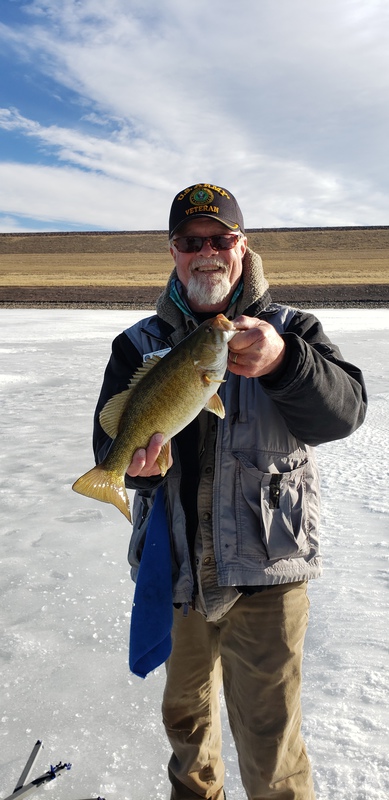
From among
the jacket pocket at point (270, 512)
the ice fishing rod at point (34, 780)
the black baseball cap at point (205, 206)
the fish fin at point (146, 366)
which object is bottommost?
the ice fishing rod at point (34, 780)

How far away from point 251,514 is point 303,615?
0.43 metres

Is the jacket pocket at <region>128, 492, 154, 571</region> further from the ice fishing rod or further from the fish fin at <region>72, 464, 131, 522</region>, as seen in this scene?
the ice fishing rod

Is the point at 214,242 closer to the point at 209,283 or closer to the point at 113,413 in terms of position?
the point at 209,283

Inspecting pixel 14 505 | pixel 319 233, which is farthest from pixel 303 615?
pixel 319 233

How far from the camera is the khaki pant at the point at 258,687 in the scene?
2.10 meters

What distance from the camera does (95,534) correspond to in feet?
14.9

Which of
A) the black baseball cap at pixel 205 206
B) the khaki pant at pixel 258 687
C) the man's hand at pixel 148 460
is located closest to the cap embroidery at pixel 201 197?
the black baseball cap at pixel 205 206

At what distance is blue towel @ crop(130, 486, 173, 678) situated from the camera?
2240mm

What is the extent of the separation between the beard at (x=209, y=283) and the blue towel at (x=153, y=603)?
2.87 feet

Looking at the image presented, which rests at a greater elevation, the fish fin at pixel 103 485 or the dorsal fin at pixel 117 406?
the dorsal fin at pixel 117 406

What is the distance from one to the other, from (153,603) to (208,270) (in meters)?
1.29

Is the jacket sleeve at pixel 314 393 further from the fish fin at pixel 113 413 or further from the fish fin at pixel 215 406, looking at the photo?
the fish fin at pixel 113 413

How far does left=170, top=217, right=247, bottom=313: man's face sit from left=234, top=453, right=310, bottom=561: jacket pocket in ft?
2.06

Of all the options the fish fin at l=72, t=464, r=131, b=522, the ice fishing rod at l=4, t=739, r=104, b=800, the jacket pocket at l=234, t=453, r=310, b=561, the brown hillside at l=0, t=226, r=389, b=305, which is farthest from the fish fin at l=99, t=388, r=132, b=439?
the brown hillside at l=0, t=226, r=389, b=305
